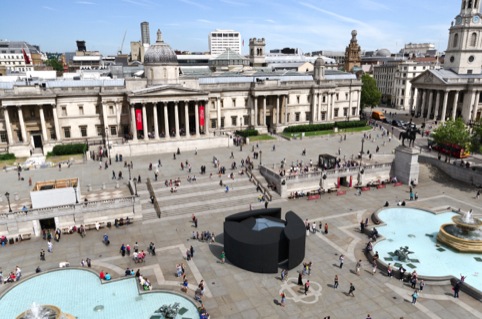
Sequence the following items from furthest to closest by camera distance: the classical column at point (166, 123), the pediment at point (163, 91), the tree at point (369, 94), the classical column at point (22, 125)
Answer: the tree at point (369, 94) < the classical column at point (166, 123) < the pediment at point (163, 91) < the classical column at point (22, 125)

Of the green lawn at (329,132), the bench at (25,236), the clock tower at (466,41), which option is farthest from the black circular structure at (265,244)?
the clock tower at (466,41)

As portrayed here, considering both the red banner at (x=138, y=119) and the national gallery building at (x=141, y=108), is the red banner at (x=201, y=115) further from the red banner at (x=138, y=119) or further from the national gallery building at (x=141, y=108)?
the red banner at (x=138, y=119)

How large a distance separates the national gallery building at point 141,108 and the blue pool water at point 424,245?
37.6 metres

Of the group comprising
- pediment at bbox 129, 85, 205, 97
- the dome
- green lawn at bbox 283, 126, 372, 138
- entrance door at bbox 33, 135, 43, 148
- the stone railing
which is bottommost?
the stone railing

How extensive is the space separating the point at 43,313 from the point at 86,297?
4.13 m

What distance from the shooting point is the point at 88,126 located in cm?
7256

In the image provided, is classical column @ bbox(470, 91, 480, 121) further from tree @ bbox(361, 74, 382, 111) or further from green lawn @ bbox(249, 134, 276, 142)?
green lawn @ bbox(249, 134, 276, 142)

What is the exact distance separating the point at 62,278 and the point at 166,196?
17.5 meters

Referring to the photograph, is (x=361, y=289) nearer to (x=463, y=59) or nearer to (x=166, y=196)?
(x=166, y=196)

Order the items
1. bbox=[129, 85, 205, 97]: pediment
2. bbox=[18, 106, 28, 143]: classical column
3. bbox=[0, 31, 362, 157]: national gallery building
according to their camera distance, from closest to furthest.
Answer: bbox=[18, 106, 28, 143]: classical column, bbox=[0, 31, 362, 157]: national gallery building, bbox=[129, 85, 205, 97]: pediment

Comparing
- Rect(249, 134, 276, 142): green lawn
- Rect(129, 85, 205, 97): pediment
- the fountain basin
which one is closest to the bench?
Rect(129, 85, 205, 97): pediment

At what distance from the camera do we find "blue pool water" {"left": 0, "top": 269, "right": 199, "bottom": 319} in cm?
2698

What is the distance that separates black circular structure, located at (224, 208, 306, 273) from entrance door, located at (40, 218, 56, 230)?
19922mm

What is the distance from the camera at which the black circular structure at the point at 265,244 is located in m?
32.1
